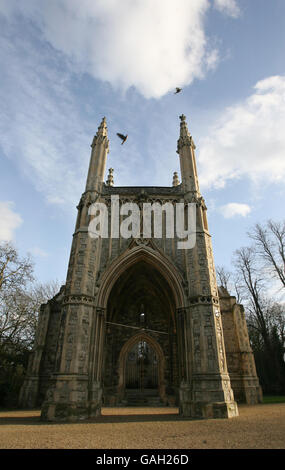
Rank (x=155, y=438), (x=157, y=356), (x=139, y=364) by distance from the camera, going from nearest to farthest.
→ (x=155, y=438) < (x=157, y=356) < (x=139, y=364)

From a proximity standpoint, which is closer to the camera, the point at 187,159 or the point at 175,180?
the point at 187,159

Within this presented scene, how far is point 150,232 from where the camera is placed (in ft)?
46.6

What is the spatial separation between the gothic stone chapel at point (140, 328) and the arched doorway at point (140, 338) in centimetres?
6

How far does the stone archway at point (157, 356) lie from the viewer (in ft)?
50.9

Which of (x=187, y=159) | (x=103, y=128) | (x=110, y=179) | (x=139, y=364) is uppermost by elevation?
(x=103, y=128)

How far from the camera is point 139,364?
56.5ft

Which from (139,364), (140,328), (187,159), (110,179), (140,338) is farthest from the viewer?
(110,179)

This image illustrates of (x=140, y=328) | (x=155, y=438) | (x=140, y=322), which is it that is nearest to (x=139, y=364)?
(x=140, y=322)

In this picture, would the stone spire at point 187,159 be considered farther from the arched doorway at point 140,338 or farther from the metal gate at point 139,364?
the metal gate at point 139,364

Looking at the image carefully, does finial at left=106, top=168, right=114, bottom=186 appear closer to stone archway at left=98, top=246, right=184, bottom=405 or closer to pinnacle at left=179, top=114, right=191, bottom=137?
pinnacle at left=179, top=114, right=191, bottom=137

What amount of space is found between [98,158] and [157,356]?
12.6 metres

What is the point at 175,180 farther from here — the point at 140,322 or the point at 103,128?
the point at 140,322

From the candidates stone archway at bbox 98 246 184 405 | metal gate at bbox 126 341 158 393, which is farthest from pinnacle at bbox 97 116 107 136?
metal gate at bbox 126 341 158 393

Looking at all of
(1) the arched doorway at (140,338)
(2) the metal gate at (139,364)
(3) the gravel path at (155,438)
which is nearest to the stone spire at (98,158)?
(1) the arched doorway at (140,338)
